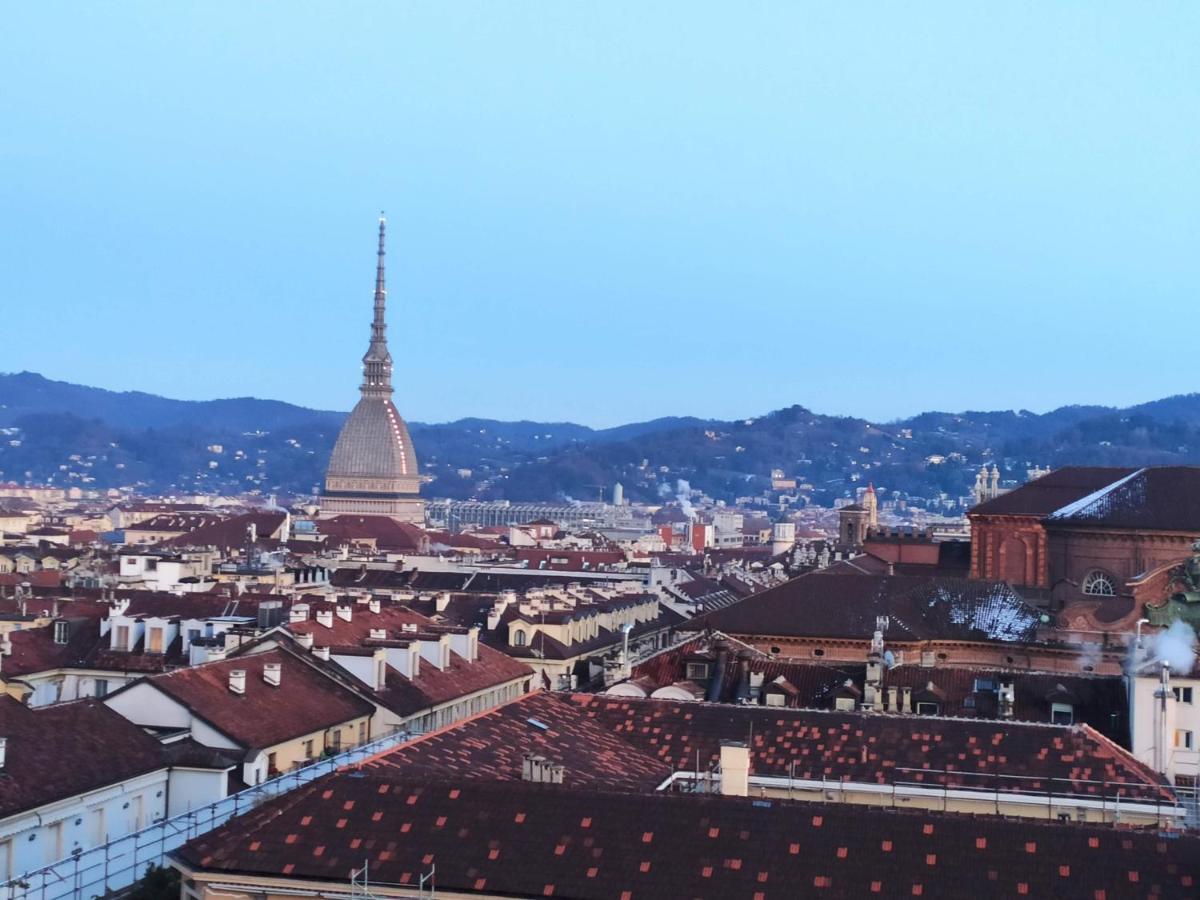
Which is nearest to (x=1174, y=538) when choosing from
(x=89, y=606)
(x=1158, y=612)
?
(x=1158, y=612)

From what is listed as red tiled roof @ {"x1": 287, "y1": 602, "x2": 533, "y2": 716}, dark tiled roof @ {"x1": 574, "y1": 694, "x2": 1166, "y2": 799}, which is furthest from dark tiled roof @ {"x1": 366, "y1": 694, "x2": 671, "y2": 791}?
red tiled roof @ {"x1": 287, "y1": 602, "x2": 533, "y2": 716}

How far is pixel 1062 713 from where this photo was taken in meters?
45.9

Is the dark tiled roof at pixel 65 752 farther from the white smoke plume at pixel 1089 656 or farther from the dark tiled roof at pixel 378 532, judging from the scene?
the dark tiled roof at pixel 378 532

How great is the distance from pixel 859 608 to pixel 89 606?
91.6 ft

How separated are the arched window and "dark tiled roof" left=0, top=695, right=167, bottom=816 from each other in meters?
43.4

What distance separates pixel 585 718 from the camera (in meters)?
41.2

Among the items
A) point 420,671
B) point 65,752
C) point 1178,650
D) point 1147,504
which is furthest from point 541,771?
point 1147,504

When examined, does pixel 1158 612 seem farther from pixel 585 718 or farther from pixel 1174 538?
pixel 1174 538

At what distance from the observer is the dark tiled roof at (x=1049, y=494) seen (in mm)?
80312

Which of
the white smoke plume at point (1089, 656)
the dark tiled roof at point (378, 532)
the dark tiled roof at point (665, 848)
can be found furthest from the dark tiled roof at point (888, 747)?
the dark tiled roof at point (378, 532)

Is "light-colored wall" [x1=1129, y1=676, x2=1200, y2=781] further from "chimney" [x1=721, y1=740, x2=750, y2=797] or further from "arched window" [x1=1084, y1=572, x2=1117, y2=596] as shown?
"arched window" [x1=1084, y1=572, x2=1117, y2=596]

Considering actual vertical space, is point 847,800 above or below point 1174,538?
below

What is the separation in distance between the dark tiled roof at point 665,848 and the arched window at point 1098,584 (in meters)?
46.8

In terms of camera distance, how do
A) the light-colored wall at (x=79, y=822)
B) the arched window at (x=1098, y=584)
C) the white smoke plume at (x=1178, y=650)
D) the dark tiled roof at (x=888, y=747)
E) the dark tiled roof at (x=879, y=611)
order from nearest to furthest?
the light-colored wall at (x=79, y=822) → the dark tiled roof at (x=888, y=747) → the white smoke plume at (x=1178, y=650) → the dark tiled roof at (x=879, y=611) → the arched window at (x=1098, y=584)
